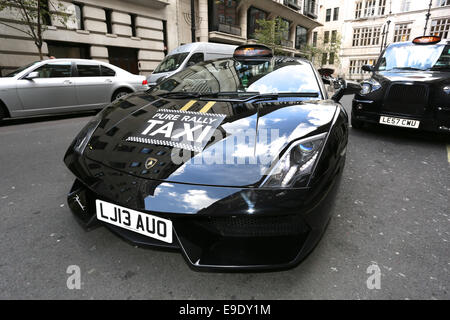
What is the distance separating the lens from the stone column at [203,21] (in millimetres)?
18469

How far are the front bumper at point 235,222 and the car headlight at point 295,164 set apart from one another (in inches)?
2.2

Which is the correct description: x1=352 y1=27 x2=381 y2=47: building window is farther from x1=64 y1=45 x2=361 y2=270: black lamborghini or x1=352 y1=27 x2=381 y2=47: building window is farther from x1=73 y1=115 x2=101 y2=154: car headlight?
x1=73 y1=115 x2=101 y2=154: car headlight

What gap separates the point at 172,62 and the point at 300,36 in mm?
29193

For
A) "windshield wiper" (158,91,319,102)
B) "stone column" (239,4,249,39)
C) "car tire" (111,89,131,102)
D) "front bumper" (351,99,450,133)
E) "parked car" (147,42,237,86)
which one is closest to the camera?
"windshield wiper" (158,91,319,102)

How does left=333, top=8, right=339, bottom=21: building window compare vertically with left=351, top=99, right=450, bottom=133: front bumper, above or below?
above

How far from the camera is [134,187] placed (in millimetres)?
1323

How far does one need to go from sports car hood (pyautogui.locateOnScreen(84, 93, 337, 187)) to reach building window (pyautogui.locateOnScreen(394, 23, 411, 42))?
159 feet

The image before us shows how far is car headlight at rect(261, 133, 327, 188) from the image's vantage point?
128 centimetres

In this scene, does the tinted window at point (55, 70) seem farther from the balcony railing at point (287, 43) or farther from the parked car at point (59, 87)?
the balcony railing at point (287, 43)

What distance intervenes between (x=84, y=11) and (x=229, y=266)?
16.1 metres

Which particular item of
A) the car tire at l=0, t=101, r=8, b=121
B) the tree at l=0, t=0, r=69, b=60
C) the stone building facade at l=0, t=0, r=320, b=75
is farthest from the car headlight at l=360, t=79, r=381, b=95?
the stone building facade at l=0, t=0, r=320, b=75

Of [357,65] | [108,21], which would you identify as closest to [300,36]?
[357,65]

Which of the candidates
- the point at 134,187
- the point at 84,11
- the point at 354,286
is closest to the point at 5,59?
the point at 84,11

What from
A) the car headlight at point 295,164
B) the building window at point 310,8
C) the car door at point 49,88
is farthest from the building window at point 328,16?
the car headlight at point 295,164
